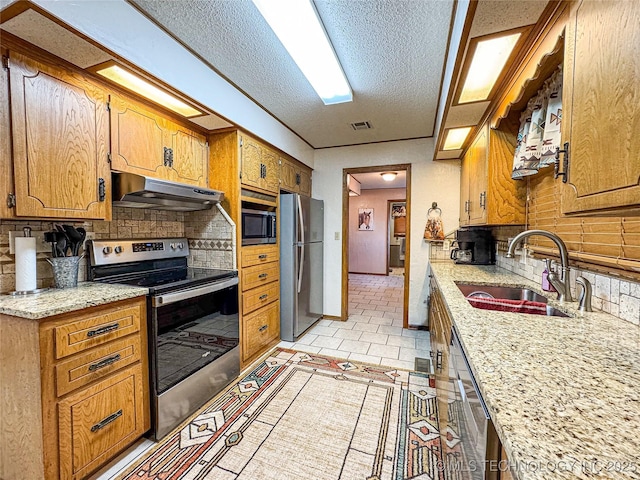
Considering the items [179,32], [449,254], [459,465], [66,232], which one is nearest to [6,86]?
[66,232]

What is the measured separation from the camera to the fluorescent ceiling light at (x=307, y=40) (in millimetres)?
1377

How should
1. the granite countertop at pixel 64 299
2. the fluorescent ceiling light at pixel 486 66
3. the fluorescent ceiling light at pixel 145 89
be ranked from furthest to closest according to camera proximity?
the fluorescent ceiling light at pixel 145 89 → the fluorescent ceiling light at pixel 486 66 → the granite countertop at pixel 64 299

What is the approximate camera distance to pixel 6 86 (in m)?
1.29

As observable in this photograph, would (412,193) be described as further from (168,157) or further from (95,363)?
(95,363)

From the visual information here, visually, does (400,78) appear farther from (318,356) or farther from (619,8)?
(318,356)

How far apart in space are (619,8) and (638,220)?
79cm

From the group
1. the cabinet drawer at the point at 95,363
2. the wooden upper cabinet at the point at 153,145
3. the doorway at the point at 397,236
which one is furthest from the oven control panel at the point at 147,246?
the doorway at the point at 397,236

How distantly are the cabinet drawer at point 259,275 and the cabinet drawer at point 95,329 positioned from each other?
979 millimetres

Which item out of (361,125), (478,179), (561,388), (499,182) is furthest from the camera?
(361,125)

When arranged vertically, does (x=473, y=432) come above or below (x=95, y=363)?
above

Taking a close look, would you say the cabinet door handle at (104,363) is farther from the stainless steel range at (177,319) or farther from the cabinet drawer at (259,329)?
the cabinet drawer at (259,329)

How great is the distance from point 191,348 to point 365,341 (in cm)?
188

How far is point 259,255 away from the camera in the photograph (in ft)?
8.91

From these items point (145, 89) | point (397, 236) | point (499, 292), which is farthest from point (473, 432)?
point (397, 236)
